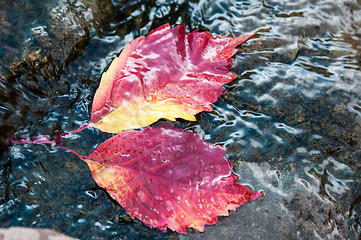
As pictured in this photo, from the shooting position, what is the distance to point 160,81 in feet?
4.38

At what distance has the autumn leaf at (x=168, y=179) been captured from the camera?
3.82ft

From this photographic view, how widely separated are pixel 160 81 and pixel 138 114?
0.18 m

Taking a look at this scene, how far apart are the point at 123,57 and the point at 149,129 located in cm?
38

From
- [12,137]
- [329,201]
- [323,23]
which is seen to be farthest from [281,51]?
[12,137]

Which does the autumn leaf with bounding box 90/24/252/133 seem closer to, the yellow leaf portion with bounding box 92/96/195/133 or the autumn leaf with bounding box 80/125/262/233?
the yellow leaf portion with bounding box 92/96/195/133

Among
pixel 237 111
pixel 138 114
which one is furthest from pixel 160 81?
pixel 237 111

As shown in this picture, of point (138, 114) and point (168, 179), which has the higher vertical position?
point (138, 114)

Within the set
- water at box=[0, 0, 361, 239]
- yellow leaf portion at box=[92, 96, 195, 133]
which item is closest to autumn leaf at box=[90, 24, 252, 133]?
yellow leaf portion at box=[92, 96, 195, 133]

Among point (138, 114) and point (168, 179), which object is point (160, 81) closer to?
point (138, 114)

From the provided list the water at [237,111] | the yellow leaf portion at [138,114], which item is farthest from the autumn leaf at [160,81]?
the water at [237,111]

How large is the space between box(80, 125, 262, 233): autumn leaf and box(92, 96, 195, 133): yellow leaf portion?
49mm

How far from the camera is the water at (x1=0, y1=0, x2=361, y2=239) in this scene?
4.00 ft

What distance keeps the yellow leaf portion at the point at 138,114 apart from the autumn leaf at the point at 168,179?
49 mm

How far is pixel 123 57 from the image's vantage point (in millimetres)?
1397
